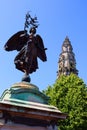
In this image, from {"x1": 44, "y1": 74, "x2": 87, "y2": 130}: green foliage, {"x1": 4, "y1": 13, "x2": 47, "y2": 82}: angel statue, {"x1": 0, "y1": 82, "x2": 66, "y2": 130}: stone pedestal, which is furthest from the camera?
{"x1": 44, "y1": 74, "x2": 87, "y2": 130}: green foliage

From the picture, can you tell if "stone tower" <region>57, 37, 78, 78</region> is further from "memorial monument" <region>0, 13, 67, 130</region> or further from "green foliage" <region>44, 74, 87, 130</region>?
"memorial monument" <region>0, 13, 67, 130</region>

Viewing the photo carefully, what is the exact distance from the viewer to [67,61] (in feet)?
289

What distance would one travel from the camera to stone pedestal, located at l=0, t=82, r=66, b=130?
7.50m

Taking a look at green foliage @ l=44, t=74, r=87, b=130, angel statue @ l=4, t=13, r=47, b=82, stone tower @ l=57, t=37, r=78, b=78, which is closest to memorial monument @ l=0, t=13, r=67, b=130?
angel statue @ l=4, t=13, r=47, b=82

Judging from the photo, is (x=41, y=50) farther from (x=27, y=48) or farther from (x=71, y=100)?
(x=71, y=100)

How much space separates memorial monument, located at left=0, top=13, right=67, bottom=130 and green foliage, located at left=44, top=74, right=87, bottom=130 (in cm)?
1466

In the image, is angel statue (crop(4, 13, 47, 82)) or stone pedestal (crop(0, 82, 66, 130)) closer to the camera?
stone pedestal (crop(0, 82, 66, 130))

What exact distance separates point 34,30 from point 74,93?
1877 centimetres

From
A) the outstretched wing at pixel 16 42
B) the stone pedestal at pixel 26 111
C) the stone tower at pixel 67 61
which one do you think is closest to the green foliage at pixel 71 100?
the outstretched wing at pixel 16 42

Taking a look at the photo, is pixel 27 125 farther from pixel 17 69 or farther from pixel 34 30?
pixel 34 30

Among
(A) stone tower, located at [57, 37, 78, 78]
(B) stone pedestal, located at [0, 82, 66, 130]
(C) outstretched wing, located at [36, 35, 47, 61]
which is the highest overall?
(A) stone tower, located at [57, 37, 78, 78]

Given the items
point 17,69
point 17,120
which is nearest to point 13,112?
point 17,120

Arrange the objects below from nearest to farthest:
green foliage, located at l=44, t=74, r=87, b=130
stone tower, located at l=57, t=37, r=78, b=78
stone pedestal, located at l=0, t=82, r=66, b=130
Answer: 1. stone pedestal, located at l=0, t=82, r=66, b=130
2. green foliage, located at l=44, t=74, r=87, b=130
3. stone tower, located at l=57, t=37, r=78, b=78

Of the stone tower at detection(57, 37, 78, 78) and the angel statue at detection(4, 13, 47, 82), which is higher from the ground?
the stone tower at detection(57, 37, 78, 78)
